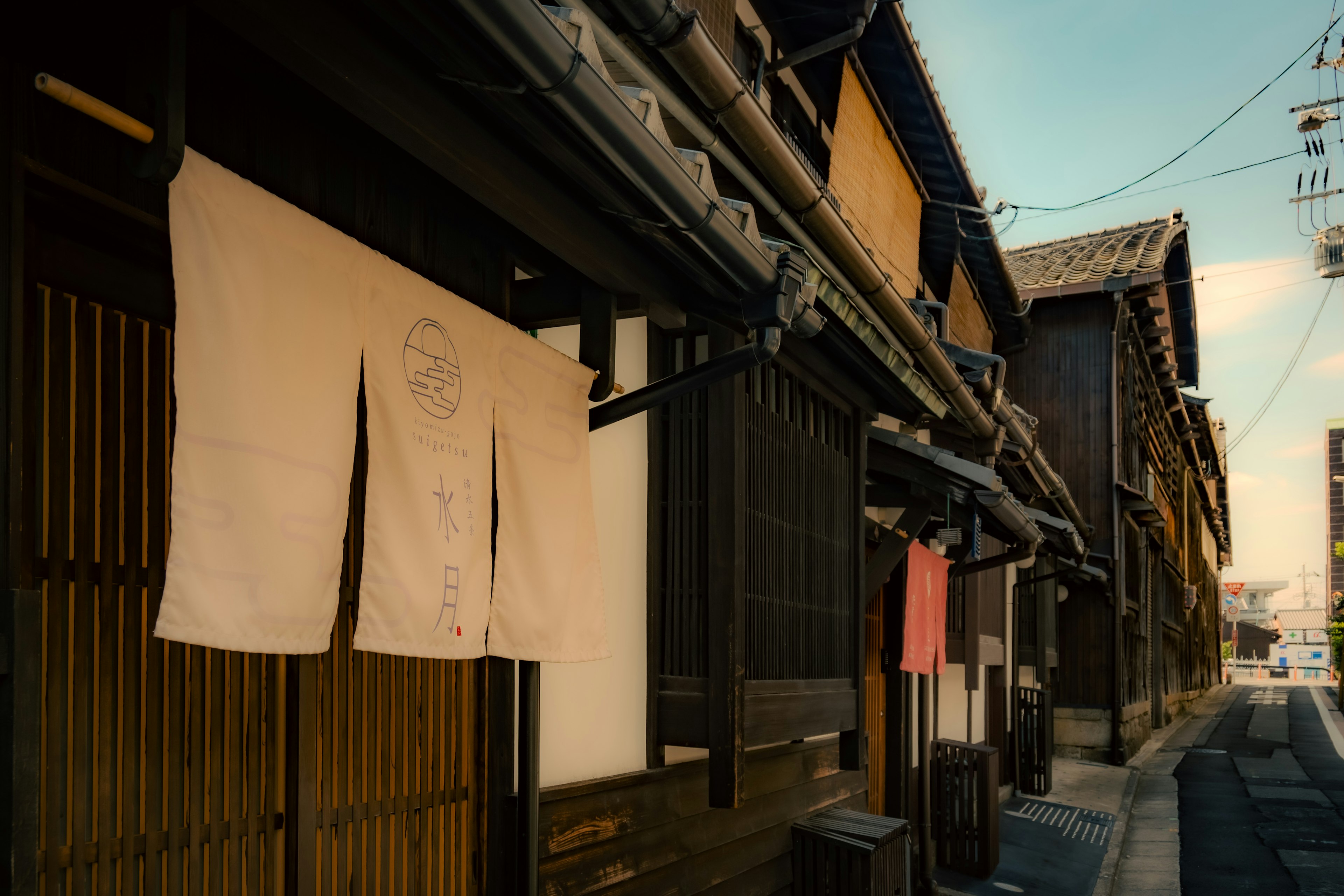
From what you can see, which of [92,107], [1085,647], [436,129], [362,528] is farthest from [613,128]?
[1085,647]

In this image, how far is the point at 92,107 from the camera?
2.37 meters

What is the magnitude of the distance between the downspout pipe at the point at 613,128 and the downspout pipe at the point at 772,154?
0.90m

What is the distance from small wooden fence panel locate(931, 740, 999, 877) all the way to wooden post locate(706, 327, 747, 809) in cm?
707

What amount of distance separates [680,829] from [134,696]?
346cm

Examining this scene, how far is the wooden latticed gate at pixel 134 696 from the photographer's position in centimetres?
253

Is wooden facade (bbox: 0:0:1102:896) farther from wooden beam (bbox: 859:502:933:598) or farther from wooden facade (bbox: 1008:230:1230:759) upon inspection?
wooden facade (bbox: 1008:230:1230:759)

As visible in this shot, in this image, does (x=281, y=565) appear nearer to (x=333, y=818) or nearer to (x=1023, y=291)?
(x=333, y=818)

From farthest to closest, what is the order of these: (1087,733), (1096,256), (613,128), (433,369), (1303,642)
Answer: (1303,642) → (1096,256) → (1087,733) → (433,369) → (613,128)

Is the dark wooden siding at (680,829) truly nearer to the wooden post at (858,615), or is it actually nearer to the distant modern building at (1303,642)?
the wooden post at (858,615)

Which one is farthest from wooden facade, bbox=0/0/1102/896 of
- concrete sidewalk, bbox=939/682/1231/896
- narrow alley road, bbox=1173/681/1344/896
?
narrow alley road, bbox=1173/681/1344/896

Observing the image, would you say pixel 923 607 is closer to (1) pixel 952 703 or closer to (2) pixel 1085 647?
(1) pixel 952 703

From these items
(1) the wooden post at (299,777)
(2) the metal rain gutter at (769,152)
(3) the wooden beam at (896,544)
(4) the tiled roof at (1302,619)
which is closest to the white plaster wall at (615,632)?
(2) the metal rain gutter at (769,152)

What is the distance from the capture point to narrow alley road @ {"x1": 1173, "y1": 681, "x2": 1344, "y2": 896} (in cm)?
1141

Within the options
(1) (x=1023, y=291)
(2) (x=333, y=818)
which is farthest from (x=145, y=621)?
(1) (x=1023, y=291)
